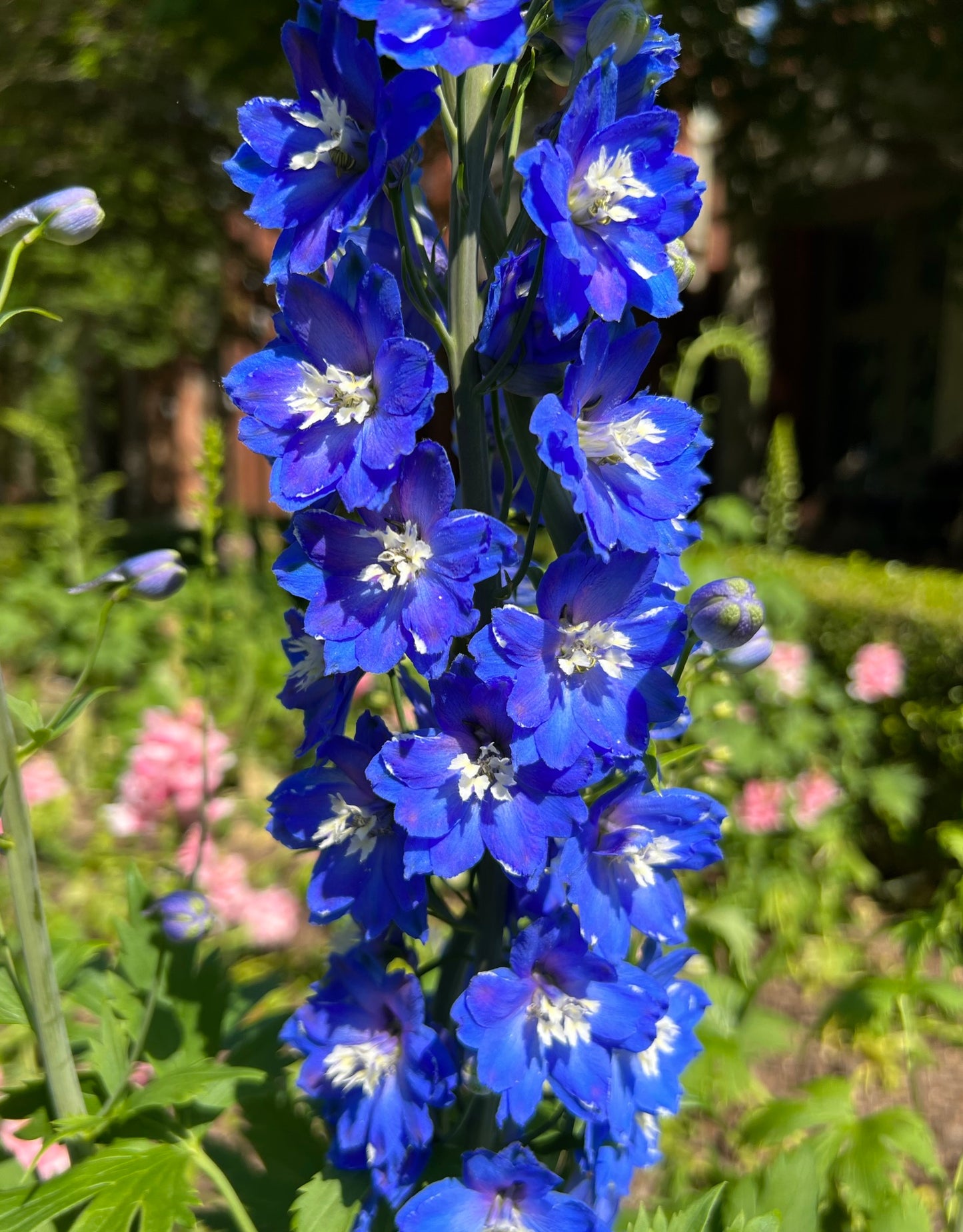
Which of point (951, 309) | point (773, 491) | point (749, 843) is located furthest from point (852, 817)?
point (951, 309)

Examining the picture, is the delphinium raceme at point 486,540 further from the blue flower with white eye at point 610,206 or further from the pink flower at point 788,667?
the pink flower at point 788,667

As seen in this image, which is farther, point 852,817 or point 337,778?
point 852,817

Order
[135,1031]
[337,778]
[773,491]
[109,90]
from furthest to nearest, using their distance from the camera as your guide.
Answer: [109,90], [773,491], [135,1031], [337,778]

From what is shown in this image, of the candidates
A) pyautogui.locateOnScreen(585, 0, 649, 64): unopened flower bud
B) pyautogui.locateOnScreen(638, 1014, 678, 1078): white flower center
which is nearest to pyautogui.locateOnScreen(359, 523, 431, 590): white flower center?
pyautogui.locateOnScreen(585, 0, 649, 64): unopened flower bud

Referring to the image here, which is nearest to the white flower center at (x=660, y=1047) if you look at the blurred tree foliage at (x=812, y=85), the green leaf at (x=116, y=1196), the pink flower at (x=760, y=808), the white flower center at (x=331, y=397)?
the green leaf at (x=116, y=1196)

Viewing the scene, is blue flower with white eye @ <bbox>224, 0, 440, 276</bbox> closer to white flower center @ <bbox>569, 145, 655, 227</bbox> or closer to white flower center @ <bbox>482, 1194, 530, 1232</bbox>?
white flower center @ <bbox>569, 145, 655, 227</bbox>

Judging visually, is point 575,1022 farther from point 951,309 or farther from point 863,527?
point 951,309
